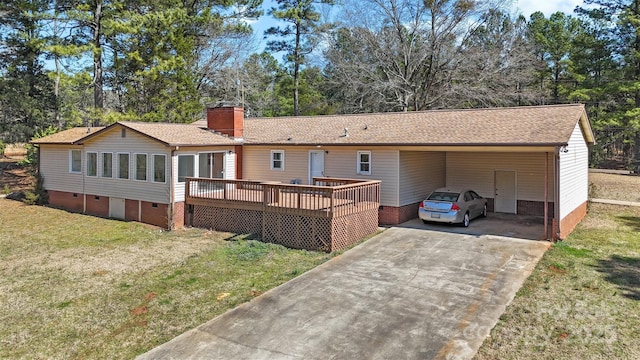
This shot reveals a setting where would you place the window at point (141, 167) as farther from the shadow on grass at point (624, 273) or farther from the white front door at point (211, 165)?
the shadow on grass at point (624, 273)

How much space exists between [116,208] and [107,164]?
192 centimetres

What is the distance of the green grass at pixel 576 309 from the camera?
6.27m

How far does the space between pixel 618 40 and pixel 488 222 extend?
28.1 meters

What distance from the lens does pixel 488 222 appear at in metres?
15.6

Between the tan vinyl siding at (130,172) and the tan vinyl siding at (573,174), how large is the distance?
13400 millimetres

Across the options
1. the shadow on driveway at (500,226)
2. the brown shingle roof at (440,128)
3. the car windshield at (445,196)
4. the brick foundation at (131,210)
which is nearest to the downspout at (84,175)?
the brick foundation at (131,210)

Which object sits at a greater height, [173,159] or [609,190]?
[173,159]

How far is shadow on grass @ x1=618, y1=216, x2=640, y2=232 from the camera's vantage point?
15215 mm

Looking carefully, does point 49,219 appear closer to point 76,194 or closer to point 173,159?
point 76,194

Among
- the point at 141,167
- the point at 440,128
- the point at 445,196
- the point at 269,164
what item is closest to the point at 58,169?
the point at 141,167

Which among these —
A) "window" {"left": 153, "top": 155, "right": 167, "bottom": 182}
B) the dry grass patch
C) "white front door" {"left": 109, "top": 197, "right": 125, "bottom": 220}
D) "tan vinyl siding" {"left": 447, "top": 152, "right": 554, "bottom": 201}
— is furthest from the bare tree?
"white front door" {"left": 109, "top": 197, "right": 125, "bottom": 220}

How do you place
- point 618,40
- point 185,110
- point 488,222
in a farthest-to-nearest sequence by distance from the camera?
point 618,40 → point 185,110 → point 488,222

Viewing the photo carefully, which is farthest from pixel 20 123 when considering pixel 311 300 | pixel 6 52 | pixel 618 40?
pixel 618 40

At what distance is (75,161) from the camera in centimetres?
1953
